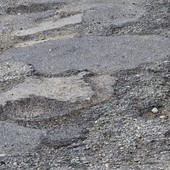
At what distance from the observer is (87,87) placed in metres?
5.46

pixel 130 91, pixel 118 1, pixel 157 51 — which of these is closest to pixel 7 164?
pixel 130 91

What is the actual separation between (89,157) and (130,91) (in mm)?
1173

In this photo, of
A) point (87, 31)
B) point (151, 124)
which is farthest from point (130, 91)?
point (87, 31)

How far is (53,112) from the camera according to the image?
5086mm

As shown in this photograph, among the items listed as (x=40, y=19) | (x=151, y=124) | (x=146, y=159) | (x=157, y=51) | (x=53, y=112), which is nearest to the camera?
(x=146, y=159)

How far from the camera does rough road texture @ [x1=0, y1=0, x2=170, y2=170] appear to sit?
171 inches

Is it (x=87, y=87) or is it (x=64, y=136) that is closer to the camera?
(x=64, y=136)

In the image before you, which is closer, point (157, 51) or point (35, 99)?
point (35, 99)

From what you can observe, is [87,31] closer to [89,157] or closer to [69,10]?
[69,10]

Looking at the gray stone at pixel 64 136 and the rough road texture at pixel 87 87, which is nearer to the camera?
the rough road texture at pixel 87 87

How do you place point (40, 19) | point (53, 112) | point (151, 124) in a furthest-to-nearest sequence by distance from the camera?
point (40, 19)
point (53, 112)
point (151, 124)

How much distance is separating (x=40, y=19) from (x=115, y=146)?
12.7ft

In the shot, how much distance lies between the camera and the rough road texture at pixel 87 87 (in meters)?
4.35

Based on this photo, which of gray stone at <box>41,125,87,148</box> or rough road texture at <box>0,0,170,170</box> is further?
gray stone at <box>41,125,87,148</box>
